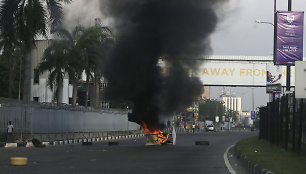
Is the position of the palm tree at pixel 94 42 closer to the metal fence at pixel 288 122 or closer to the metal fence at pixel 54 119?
the metal fence at pixel 54 119

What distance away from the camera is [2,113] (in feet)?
130

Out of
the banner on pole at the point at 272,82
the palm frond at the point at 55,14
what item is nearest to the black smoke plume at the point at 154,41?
the banner on pole at the point at 272,82

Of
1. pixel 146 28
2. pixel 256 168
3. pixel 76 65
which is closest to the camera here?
pixel 256 168

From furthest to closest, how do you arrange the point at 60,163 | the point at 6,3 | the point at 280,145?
the point at 6,3 → the point at 280,145 → the point at 60,163

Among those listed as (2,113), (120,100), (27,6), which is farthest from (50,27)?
(120,100)

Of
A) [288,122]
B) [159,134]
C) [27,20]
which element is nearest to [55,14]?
[27,20]

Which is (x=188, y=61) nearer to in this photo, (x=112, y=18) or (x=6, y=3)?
(x=112, y=18)

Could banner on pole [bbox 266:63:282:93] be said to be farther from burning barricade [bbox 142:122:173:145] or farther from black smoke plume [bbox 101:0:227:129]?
burning barricade [bbox 142:122:173:145]

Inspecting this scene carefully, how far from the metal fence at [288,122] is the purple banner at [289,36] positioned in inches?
99.5

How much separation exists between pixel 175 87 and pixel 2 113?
12.8 meters

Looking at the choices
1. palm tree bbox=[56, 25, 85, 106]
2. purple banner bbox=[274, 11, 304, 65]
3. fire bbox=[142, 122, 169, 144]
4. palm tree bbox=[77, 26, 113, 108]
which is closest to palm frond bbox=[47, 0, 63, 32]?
palm tree bbox=[56, 25, 85, 106]

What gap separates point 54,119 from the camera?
46688mm

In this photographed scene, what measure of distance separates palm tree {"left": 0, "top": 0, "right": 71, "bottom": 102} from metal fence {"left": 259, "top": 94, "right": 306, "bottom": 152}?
15245 mm

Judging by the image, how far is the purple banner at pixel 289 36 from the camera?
103ft
